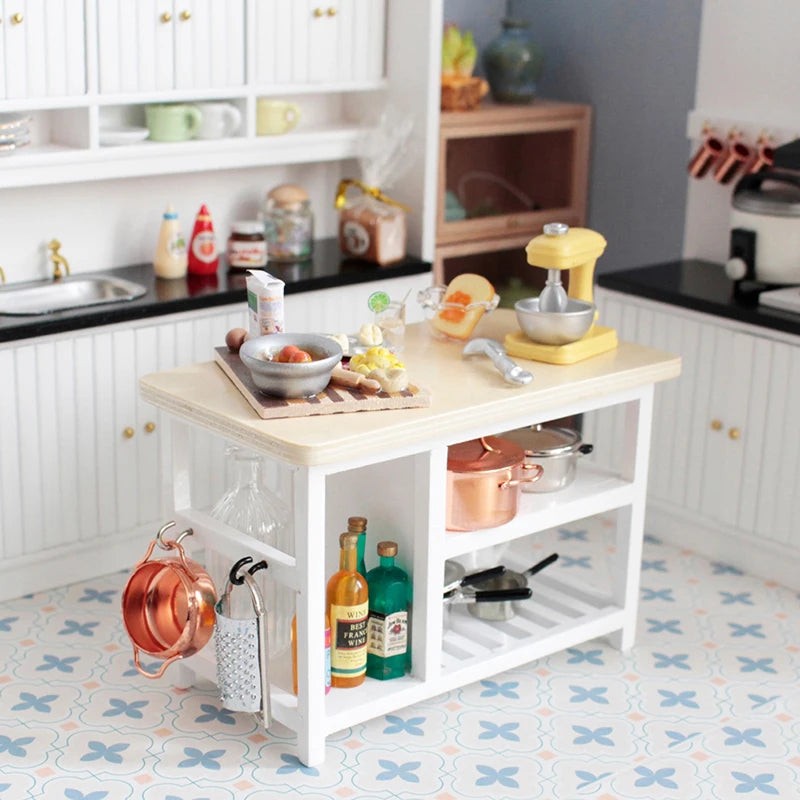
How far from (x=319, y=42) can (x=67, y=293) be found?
1082 mm

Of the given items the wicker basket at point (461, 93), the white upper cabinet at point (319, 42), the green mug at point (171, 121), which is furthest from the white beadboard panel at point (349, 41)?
the green mug at point (171, 121)

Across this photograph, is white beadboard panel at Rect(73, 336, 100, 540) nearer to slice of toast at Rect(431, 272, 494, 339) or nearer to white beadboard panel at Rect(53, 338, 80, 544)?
white beadboard panel at Rect(53, 338, 80, 544)

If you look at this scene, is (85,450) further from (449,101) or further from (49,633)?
(449,101)

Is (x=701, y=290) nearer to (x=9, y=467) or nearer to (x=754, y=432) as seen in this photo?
(x=754, y=432)

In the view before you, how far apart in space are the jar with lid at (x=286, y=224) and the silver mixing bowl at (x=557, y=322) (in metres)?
1.25

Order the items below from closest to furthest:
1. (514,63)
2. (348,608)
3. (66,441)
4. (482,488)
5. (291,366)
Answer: (291,366) → (348,608) → (482,488) → (66,441) → (514,63)

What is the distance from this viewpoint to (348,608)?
2.94 metres

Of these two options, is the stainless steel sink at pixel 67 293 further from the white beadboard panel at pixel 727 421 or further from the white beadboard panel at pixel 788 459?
the white beadboard panel at pixel 788 459

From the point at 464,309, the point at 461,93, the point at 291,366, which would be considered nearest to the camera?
the point at 291,366

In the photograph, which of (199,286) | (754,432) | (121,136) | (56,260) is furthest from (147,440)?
(754,432)

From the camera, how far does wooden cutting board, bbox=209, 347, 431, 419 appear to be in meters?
2.82

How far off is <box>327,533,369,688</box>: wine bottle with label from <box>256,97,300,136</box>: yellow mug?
1703 millimetres

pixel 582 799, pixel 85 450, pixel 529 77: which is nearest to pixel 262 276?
pixel 85 450

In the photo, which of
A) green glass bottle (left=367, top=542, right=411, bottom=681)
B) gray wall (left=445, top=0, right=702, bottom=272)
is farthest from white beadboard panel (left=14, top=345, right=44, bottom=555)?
gray wall (left=445, top=0, right=702, bottom=272)
